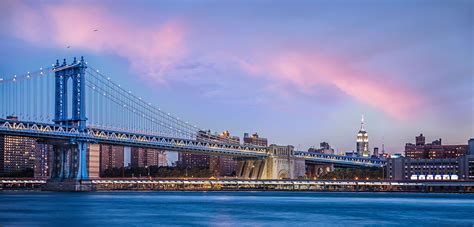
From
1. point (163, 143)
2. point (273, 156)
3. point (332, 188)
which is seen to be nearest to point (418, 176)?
point (332, 188)

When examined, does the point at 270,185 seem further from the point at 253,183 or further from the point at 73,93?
the point at 73,93

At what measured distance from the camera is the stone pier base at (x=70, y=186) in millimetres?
110750

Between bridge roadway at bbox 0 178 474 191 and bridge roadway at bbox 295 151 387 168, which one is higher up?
bridge roadway at bbox 295 151 387 168

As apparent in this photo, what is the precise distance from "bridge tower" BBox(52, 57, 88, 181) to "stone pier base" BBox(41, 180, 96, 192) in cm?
56

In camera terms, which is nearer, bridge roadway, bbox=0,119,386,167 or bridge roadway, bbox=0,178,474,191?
bridge roadway, bbox=0,119,386,167

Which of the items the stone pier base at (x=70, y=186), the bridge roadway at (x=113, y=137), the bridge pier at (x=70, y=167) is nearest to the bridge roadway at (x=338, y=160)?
the bridge roadway at (x=113, y=137)

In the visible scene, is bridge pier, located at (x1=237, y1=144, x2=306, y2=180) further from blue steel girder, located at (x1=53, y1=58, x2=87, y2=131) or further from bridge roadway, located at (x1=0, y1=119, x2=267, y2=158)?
blue steel girder, located at (x1=53, y1=58, x2=87, y2=131)

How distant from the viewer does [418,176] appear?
160000 millimetres

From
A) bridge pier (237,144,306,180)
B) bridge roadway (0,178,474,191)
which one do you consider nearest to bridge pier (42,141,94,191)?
bridge roadway (0,178,474,191)

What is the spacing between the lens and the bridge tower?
110188 mm

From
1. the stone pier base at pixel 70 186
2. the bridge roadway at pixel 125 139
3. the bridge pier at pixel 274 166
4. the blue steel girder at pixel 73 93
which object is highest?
the blue steel girder at pixel 73 93

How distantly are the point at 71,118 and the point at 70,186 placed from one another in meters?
9.02

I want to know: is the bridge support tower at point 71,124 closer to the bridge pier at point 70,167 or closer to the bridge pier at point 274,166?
the bridge pier at point 70,167

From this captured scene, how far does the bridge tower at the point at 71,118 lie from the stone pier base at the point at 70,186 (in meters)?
0.56
